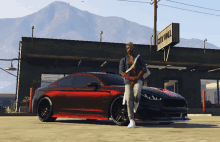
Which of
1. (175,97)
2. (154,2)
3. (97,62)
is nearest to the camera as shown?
(175,97)

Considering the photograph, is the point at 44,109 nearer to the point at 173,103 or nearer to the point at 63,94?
the point at 63,94

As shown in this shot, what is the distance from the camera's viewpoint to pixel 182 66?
989 inches

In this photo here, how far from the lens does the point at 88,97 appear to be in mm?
9422

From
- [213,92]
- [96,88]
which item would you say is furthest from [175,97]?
[213,92]

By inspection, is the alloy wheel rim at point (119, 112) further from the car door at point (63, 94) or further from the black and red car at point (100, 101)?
the car door at point (63, 94)

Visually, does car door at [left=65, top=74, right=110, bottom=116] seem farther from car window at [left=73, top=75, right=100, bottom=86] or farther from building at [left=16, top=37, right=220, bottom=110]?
building at [left=16, top=37, right=220, bottom=110]

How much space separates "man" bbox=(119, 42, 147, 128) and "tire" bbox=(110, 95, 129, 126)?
0.44m

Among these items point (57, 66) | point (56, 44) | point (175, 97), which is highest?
point (56, 44)

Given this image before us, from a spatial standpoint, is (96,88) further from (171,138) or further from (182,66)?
(182,66)

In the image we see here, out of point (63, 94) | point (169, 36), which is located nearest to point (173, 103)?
point (63, 94)

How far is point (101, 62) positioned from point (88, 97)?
14733 millimetres

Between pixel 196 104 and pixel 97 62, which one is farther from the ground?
pixel 97 62

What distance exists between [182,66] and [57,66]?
922 cm

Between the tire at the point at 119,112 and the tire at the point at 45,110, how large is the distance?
2.39 m
